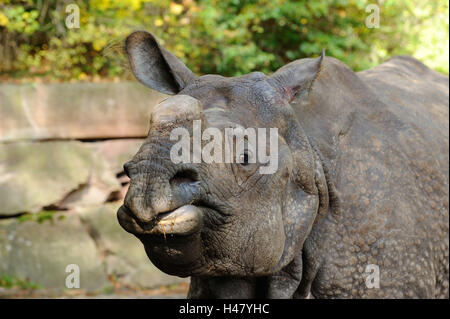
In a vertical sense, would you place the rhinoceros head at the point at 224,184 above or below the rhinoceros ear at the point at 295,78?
below

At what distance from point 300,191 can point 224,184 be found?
0.62 metres

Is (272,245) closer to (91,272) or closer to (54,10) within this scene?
(91,272)

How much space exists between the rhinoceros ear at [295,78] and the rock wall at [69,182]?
616cm

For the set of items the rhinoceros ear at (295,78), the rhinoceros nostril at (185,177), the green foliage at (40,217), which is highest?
the rhinoceros ear at (295,78)

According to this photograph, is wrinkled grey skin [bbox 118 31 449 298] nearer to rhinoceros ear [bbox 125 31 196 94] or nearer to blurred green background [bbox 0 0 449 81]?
rhinoceros ear [bbox 125 31 196 94]

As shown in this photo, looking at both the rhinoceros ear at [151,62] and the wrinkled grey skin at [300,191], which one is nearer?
the wrinkled grey skin at [300,191]

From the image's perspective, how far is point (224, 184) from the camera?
2668mm

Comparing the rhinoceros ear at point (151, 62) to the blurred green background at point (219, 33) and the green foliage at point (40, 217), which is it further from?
the blurred green background at point (219, 33)

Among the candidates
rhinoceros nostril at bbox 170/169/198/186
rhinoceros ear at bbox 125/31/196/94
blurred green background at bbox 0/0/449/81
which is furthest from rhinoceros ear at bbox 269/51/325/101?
blurred green background at bbox 0/0/449/81

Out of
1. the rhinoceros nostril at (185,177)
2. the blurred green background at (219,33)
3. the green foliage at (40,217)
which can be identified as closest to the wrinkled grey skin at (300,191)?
the rhinoceros nostril at (185,177)

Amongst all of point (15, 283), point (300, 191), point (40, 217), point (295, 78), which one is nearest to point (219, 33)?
point (40, 217)

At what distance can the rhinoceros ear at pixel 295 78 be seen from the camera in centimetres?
328

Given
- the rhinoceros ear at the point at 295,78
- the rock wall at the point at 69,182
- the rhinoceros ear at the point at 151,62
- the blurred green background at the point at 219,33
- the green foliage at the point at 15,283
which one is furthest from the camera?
the blurred green background at the point at 219,33

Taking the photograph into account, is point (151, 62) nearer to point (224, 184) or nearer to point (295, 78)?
point (295, 78)
